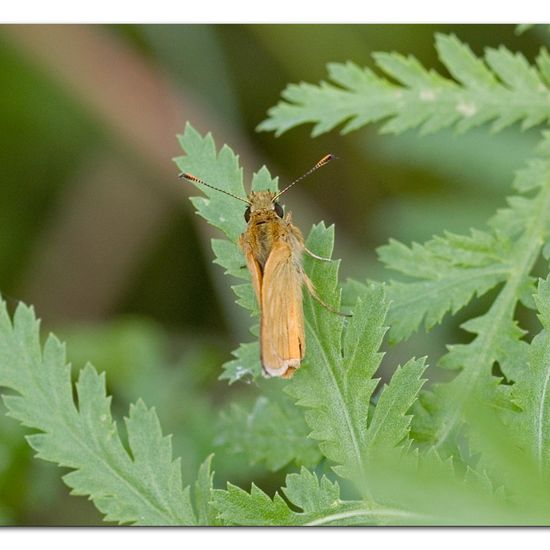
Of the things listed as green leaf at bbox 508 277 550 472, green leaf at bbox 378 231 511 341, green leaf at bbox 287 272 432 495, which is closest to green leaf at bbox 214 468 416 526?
green leaf at bbox 287 272 432 495

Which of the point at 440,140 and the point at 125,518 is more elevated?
the point at 440,140

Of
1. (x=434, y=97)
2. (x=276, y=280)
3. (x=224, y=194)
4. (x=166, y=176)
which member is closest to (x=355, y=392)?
(x=276, y=280)

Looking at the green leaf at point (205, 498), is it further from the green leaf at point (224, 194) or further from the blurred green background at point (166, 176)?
the blurred green background at point (166, 176)

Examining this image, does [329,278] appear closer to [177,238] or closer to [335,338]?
[335,338]

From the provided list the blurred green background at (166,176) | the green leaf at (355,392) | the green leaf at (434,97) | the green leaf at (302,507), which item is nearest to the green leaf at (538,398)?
the green leaf at (355,392)

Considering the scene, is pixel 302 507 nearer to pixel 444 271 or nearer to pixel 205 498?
pixel 205 498

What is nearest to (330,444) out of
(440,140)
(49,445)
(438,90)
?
(49,445)
